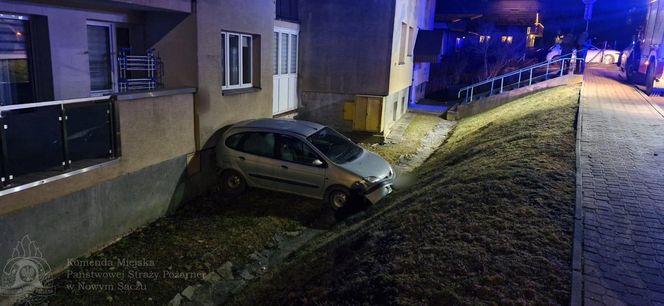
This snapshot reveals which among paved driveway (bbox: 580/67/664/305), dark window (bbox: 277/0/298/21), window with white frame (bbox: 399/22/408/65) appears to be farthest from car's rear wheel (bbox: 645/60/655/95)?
dark window (bbox: 277/0/298/21)

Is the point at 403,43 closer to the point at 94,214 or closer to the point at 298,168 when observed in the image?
the point at 298,168

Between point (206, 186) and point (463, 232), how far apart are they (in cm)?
589

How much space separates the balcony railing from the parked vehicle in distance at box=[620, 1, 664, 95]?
19287 millimetres

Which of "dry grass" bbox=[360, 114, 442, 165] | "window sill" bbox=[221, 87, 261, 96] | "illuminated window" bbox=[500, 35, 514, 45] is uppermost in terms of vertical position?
"illuminated window" bbox=[500, 35, 514, 45]

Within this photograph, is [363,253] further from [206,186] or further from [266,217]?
[206,186]

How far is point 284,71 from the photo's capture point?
45.4 feet

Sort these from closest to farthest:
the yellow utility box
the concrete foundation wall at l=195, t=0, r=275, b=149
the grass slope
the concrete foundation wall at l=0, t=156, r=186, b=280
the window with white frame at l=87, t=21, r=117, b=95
Answer: the grass slope < the concrete foundation wall at l=0, t=156, r=186, b=280 < the window with white frame at l=87, t=21, r=117, b=95 < the concrete foundation wall at l=195, t=0, r=275, b=149 < the yellow utility box

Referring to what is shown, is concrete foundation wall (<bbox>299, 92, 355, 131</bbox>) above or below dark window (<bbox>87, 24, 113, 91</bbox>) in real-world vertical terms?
below

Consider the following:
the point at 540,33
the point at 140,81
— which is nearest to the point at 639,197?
the point at 140,81

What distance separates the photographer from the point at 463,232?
4.92 m

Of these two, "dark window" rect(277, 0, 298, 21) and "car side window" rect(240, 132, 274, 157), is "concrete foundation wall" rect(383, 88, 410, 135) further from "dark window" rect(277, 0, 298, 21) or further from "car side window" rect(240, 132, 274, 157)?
"car side window" rect(240, 132, 274, 157)

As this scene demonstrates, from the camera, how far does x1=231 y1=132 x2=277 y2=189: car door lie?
8625 millimetres

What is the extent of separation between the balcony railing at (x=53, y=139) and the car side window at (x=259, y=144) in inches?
103

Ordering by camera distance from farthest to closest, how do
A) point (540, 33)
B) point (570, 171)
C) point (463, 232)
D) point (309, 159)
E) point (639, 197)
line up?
point (540, 33)
point (309, 159)
point (570, 171)
point (639, 197)
point (463, 232)
